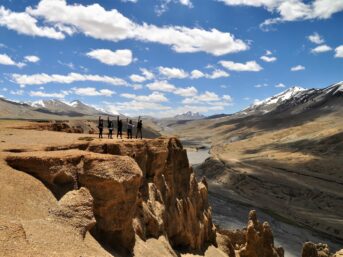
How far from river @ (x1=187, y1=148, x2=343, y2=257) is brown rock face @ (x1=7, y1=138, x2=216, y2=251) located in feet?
106

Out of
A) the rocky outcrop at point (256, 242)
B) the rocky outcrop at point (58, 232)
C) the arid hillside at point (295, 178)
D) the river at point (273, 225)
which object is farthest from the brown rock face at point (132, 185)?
the arid hillside at point (295, 178)

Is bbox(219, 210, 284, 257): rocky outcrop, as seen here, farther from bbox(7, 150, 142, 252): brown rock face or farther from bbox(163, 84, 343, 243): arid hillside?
bbox(163, 84, 343, 243): arid hillside

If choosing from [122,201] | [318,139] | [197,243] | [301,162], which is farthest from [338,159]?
[122,201]

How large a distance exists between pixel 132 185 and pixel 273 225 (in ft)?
201

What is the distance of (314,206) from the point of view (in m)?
92.1

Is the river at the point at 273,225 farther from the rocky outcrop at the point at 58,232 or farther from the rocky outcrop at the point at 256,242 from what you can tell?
the rocky outcrop at the point at 58,232

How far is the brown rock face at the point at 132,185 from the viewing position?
20.4 metres

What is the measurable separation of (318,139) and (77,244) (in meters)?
162

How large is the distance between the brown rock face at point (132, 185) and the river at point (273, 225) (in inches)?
1272

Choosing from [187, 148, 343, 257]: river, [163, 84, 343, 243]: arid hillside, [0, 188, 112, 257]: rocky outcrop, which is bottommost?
[187, 148, 343, 257]: river

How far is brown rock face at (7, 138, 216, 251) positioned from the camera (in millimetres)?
20375

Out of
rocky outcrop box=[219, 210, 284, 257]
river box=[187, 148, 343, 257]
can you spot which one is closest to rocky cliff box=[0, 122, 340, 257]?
rocky outcrop box=[219, 210, 284, 257]

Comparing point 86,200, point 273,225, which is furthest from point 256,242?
point 273,225

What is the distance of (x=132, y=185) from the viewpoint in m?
21.7
